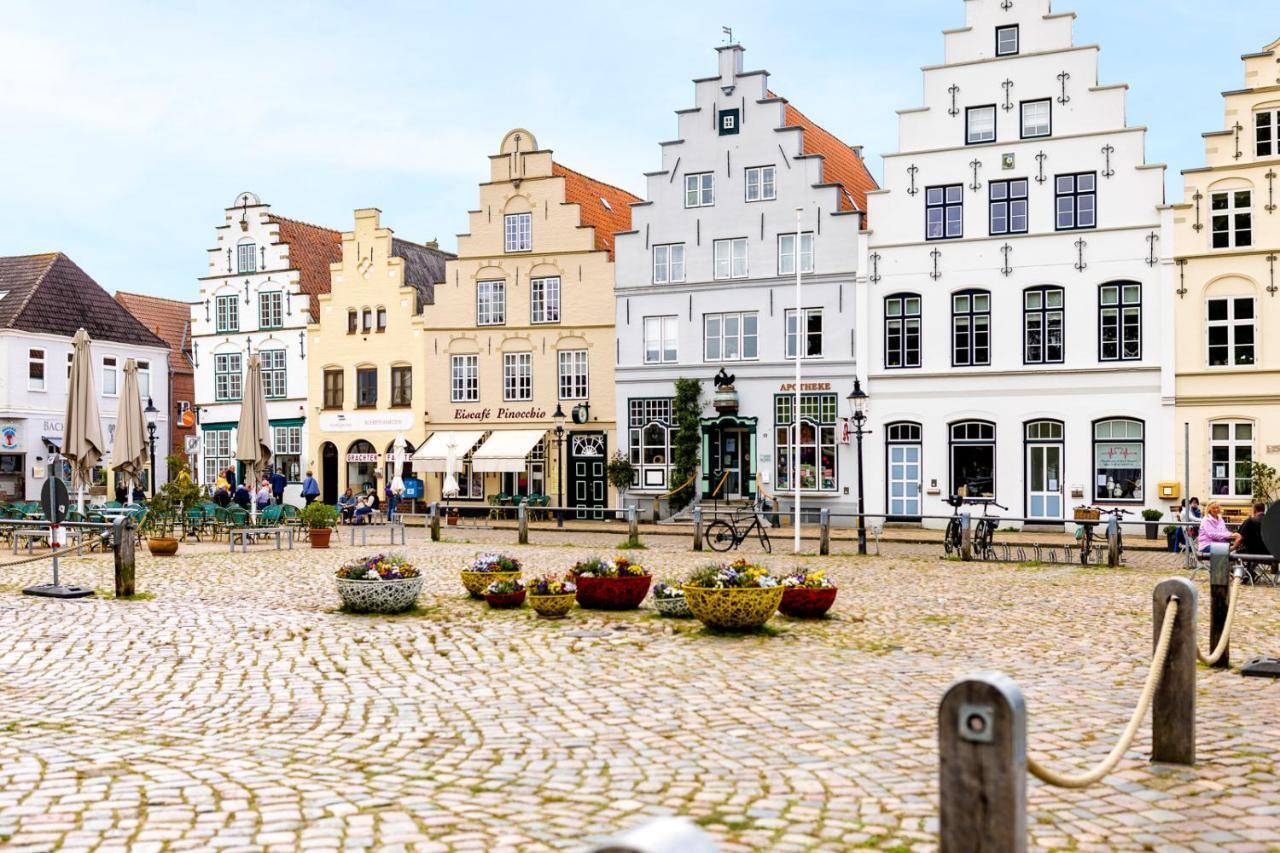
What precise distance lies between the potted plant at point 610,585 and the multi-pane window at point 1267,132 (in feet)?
78.8

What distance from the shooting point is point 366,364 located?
1695 inches

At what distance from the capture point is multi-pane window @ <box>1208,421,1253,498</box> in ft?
97.9

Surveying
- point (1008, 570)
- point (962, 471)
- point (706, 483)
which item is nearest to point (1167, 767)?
point (1008, 570)

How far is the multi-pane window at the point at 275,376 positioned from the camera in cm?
4494

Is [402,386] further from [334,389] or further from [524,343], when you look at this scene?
[524,343]

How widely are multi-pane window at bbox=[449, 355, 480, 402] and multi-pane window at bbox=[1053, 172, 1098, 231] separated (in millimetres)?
19525

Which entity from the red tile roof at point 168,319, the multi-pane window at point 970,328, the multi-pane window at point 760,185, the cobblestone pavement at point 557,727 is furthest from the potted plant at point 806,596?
the red tile roof at point 168,319

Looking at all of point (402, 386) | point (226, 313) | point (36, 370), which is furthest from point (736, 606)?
point (36, 370)

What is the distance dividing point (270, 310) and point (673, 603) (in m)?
36.2

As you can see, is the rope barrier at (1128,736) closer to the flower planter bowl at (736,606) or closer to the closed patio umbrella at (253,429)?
the flower planter bowl at (736,606)

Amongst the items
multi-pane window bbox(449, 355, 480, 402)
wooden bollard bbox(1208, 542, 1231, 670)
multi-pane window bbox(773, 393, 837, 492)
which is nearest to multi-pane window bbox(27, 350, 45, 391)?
multi-pane window bbox(449, 355, 480, 402)

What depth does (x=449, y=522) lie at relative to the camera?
37438 millimetres

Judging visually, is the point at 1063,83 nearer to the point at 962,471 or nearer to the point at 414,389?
the point at 962,471

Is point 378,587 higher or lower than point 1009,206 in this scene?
lower
